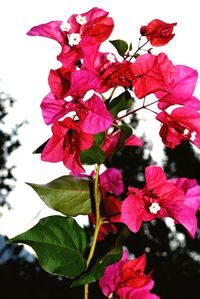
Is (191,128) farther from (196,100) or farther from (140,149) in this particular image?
(140,149)

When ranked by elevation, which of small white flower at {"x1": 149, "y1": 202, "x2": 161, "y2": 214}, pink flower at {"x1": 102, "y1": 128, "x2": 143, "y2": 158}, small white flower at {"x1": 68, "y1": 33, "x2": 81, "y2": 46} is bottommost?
small white flower at {"x1": 149, "y1": 202, "x2": 161, "y2": 214}

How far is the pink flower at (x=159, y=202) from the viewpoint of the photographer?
0.77 m

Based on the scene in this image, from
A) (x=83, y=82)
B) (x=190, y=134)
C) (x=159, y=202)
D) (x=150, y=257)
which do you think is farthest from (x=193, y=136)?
(x=150, y=257)

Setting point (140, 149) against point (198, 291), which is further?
point (140, 149)

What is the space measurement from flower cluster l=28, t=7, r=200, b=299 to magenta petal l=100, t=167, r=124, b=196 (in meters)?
0.04

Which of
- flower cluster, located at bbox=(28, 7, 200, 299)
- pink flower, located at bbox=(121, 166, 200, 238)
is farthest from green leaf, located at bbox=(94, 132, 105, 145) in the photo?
pink flower, located at bbox=(121, 166, 200, 238)

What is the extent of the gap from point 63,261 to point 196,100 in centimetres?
38

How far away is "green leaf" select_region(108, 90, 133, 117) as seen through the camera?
2.57 feet

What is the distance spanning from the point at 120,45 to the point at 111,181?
28 cm

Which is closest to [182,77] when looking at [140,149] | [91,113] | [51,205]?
[91,113]

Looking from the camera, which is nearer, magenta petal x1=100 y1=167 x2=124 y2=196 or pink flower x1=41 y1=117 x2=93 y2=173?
pink flower x1=41 y1=117 x2=93 y2=173

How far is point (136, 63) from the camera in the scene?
0.78 metres

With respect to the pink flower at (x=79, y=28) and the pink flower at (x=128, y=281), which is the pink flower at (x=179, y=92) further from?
the pink flower at (x=128, y=281)

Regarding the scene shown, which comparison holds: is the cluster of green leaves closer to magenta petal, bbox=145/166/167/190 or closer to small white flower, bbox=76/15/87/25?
magenta petal, bbox=145/166/167/190
